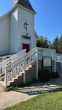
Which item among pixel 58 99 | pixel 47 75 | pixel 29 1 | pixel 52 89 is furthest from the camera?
pixel 29 1

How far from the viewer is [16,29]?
21141mm

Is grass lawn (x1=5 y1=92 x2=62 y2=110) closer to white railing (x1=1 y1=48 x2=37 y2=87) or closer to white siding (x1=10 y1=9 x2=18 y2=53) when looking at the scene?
white railing (x1=1 y1=48 x2=37 y2=87)

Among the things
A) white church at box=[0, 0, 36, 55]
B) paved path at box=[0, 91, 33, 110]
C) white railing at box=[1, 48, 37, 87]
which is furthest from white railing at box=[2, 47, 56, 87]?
white church at box=[0, 0, 36, 55]

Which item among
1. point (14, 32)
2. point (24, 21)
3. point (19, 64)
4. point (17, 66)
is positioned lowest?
point (17, 66)

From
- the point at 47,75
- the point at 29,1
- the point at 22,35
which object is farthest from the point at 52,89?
the point at 29,1

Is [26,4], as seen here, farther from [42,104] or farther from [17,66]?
[42,104]

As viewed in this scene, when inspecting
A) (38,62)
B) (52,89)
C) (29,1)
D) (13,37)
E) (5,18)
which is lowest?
(52,89)

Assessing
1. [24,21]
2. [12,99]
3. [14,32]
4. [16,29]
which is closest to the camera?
[12,99]

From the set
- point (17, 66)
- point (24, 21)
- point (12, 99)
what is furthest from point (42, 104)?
point (24, 21)

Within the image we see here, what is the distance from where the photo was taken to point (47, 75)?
14250 millimetres

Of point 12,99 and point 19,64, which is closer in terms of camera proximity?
point 12,99

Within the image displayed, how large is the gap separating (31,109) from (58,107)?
1.02 m

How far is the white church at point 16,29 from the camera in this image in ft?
69.2

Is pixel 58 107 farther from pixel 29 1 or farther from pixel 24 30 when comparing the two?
pixel 29 1
